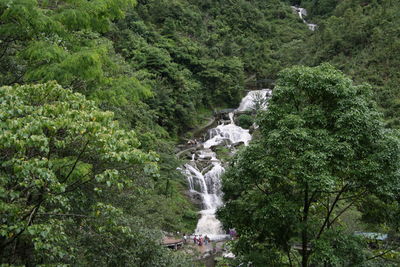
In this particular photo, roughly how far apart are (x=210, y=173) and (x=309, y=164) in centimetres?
1734

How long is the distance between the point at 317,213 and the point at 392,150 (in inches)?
129

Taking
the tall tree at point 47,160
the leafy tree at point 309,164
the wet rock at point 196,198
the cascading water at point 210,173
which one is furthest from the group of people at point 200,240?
the tall tree at point 47,160

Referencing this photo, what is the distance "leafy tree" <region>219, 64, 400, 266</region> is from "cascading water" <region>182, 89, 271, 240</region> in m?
10.5

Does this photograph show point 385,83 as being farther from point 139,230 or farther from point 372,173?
point 139,230

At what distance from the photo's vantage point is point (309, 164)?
270 inches

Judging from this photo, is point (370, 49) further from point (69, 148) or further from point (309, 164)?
point (69, 148)

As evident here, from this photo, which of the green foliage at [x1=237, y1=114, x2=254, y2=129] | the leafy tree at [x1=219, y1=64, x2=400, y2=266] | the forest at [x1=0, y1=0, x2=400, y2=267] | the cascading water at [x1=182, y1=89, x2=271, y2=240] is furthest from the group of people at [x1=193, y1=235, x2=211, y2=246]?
the green foliage at [x1=237, y1=114, x2=254, y2=129]

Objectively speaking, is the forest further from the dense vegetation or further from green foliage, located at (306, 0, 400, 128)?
green foliage, located at (306, 0, 400, 128)

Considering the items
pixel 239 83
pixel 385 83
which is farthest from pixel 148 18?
pixel 385 83

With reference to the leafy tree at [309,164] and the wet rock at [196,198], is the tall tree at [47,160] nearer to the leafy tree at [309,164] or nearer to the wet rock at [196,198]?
the leafy tree at [309,164]

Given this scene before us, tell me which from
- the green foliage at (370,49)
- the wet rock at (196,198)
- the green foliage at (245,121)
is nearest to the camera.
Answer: the wet rock at (196,198)

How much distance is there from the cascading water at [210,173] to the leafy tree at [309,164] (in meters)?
10.5

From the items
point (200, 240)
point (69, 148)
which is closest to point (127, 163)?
point (69, 148)

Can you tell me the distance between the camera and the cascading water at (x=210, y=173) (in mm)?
21469
